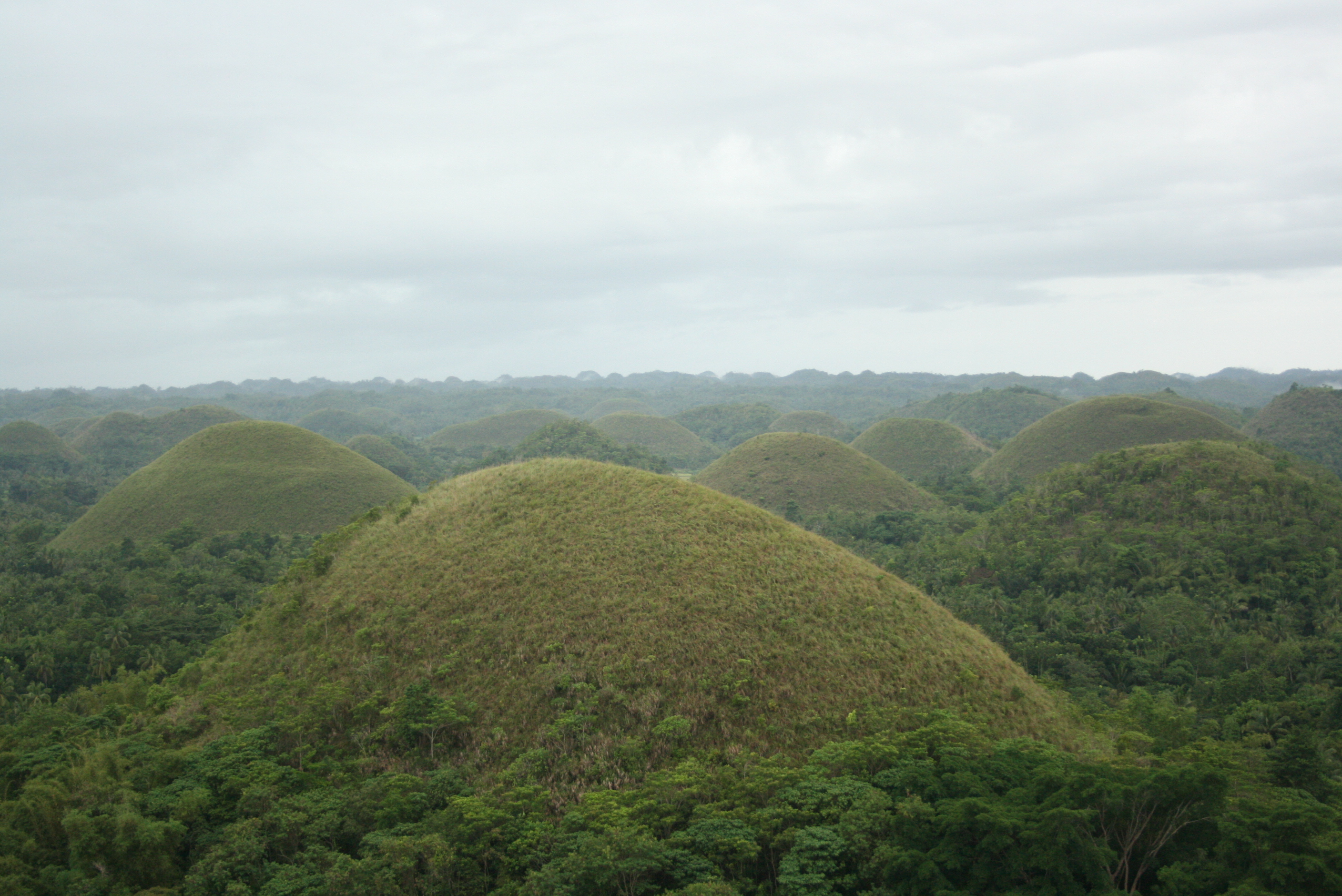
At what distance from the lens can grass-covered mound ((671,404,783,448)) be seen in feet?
417

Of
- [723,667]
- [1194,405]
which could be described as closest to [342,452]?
[723,667]

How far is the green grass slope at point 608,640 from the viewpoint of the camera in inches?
593

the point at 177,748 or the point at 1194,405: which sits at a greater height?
the point at 1194,405

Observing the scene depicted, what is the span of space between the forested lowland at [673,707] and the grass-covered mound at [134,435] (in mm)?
58739

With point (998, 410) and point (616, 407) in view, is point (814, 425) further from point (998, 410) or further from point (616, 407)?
point (616, 407)

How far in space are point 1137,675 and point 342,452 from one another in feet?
180

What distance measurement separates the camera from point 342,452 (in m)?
59.0

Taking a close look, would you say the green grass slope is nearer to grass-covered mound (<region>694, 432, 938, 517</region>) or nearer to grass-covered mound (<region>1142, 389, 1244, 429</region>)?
grass-covered mound (<region>694, 432, 938, 517</region>)

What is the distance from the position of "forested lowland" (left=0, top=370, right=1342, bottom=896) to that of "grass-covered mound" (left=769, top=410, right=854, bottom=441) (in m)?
76.4

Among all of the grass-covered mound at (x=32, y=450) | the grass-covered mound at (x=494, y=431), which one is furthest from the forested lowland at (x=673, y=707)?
the grass-covered mound at (x=494, y=431)

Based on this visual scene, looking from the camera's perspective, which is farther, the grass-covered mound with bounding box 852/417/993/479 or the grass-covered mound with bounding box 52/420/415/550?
the grass-covered mound with bounding box 852/417/993/479

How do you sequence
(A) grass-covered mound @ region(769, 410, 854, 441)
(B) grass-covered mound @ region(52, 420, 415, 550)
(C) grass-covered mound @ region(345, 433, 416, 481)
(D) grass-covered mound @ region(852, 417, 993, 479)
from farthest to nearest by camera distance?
(A) grass-covered mound @ region(769, 410, 854, 441) < (C) grass-covered mound @ region(345, 433, 416, 481) < (D) grass-covered mound @ region(852, 417, 993, 479) < (B) grass-covered mound @ region(52, 420, 415, 550)

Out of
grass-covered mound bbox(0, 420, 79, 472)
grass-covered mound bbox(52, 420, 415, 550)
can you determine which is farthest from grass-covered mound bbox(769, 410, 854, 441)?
grass-covered mound bbox(0, 420, 79, 472)

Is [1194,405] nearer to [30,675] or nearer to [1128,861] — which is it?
[1128,861]
